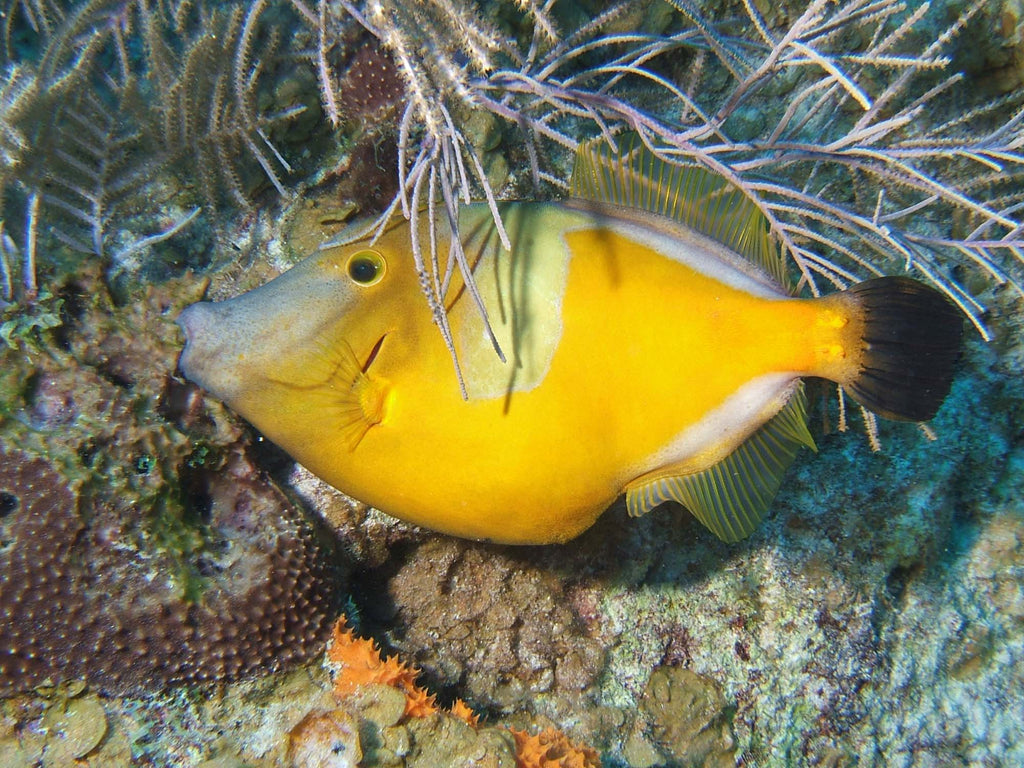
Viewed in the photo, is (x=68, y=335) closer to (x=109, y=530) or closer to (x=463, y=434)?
(x=109, y=530)

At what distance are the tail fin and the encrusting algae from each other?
165cm

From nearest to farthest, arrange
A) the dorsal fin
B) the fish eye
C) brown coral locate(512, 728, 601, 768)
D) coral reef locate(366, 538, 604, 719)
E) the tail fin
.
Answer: the tail fin
the fish eye
the dorsal fin
brown coral locate(512, 728, 601, 768)
coral reef locate(366, 538, 604, 719)

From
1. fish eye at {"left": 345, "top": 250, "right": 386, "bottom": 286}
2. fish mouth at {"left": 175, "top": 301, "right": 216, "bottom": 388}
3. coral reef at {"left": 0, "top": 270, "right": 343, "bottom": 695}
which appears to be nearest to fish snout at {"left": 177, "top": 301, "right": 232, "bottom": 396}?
fish mouth at {"left": 175, "top": 301, "right": 216, "bottom": 388}

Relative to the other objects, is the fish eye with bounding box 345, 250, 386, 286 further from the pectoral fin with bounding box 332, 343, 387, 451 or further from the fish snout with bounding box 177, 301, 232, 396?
the fish snout with bounding box 177, 301, 232, 396

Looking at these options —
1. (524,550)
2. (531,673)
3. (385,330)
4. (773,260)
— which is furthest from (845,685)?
(385,330)

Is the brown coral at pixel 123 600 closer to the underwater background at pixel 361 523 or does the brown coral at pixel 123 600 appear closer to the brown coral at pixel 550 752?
the underwater background at pixel 361 523

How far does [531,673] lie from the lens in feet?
8.77

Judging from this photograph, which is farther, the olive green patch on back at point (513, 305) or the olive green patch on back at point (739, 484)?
the olive green patch on back at point (739, 484)

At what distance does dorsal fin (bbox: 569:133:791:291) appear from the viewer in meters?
1.91

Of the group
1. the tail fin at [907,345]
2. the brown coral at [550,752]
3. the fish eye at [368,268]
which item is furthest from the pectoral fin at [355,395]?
the tail fin at [907,345]

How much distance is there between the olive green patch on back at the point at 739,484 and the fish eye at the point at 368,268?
1.06 m

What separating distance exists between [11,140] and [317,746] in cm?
222

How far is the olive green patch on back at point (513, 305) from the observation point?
5.65 ft

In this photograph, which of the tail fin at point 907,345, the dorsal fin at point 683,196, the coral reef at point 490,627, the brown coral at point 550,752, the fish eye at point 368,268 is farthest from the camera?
the coral reef at point 490,627
